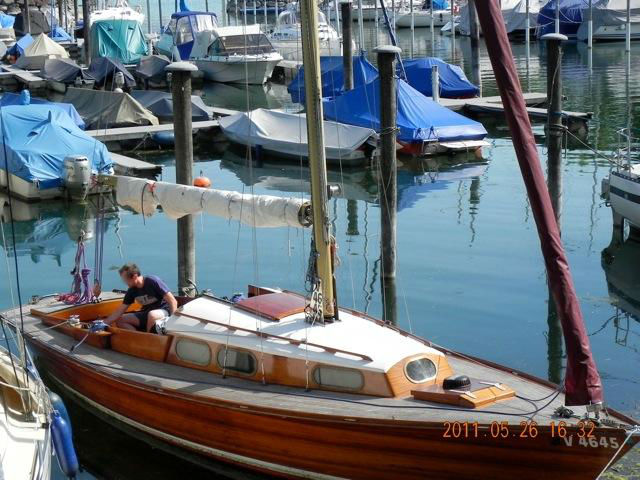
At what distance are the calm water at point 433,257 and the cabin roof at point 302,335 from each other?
1.95 m

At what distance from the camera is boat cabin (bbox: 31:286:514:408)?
12852 mm

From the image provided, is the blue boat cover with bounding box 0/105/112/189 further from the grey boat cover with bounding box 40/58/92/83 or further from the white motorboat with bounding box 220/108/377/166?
the grey boat cover with bounding box 40/58/92/83

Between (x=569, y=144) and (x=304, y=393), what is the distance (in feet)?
81.7

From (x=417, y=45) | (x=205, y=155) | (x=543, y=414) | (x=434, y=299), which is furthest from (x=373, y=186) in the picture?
(x=417, y=45)

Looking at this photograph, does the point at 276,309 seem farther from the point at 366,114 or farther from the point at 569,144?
the point at 569,144

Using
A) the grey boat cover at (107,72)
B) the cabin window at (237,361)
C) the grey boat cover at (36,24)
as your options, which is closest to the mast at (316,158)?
the cabin window at (237,361)

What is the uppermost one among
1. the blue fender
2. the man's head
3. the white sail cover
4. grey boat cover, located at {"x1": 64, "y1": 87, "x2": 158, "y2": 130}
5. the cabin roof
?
the white sail cover

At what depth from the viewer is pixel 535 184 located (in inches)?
427

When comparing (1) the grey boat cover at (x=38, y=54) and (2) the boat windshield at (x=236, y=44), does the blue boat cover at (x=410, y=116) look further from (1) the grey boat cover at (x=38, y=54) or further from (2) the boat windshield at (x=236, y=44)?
(1) the grey boat cover at (x=38, y=54)

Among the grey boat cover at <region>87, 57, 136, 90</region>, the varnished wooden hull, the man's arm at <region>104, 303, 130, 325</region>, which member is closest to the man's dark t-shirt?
the man's arm at <region>104, 303, 130, 325</region>

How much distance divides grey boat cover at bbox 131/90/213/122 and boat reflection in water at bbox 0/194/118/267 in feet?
36.9

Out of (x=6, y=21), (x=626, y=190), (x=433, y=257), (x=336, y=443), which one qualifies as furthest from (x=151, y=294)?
(x=6, y=21)

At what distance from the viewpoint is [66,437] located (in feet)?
39.4

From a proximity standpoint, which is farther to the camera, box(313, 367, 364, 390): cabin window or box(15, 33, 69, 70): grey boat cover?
box(15, 33, 69, 70): grey boat cover
